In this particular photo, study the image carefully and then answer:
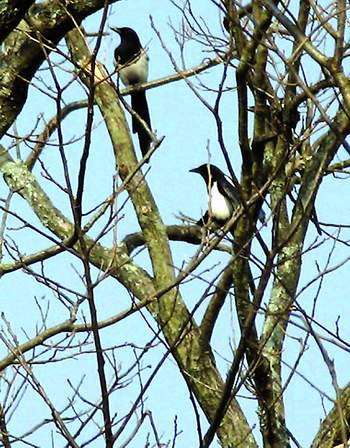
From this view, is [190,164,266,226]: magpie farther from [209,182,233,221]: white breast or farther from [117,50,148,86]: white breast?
[117,50,148,86]: white breast

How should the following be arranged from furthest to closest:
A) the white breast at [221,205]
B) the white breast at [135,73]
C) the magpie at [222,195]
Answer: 1. the white breast at [135,73]
2. the magpie at [222,195]
3. the white breast at [221,205]

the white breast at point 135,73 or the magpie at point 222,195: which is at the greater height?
the white breast at point 135,73

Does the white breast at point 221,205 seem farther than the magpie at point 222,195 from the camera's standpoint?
No

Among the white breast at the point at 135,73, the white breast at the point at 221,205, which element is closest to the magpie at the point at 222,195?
the white breast at the point at 221,205

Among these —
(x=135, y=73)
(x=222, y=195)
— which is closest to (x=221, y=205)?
(x=222, y=195)

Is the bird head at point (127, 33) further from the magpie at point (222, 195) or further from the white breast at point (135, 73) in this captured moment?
the magpie at point (222, 195)

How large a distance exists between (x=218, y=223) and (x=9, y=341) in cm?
263

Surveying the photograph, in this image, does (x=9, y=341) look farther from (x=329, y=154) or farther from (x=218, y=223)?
(x=218, y=223)

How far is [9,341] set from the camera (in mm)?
3369

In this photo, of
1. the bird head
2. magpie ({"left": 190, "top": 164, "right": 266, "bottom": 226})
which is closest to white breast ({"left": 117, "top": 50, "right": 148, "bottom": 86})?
the bird head

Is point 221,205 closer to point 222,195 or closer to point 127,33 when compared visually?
point 222,195

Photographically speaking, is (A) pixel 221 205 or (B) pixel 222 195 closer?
(A) pixel 221 205

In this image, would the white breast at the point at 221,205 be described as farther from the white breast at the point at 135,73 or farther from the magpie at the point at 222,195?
the white breast at the point at 135,73

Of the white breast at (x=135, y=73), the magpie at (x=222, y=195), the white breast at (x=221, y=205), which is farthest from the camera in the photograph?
the white breast at (x=135, y=73)
